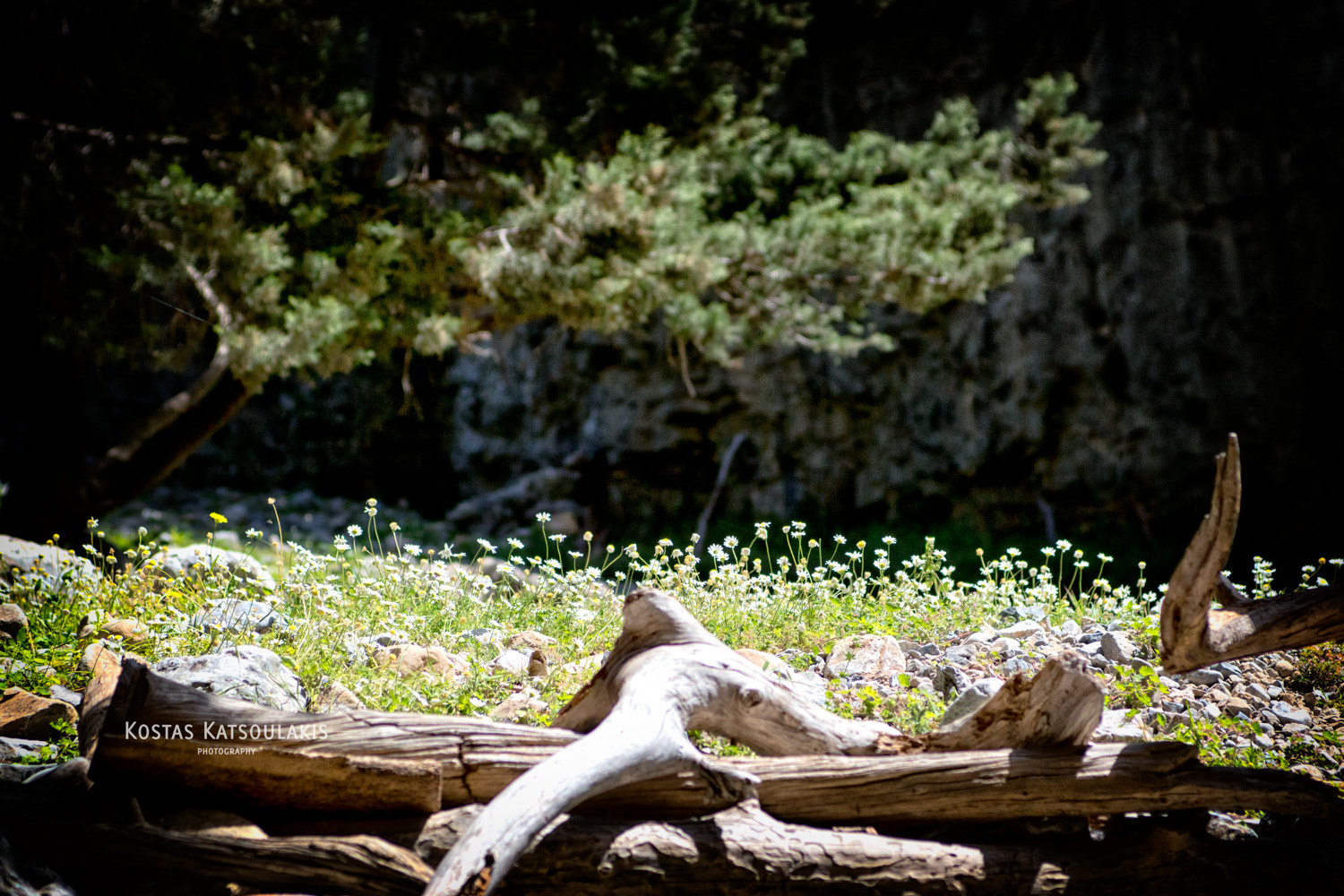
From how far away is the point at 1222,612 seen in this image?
7.61ft

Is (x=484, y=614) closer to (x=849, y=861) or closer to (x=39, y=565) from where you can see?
(x=39, y=565)

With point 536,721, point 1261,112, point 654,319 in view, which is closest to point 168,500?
point 654,319

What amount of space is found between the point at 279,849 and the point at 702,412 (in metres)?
8.93

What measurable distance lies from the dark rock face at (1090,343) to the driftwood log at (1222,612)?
7.19m

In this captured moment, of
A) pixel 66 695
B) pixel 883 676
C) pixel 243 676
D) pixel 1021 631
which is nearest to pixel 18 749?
pixel 66 695

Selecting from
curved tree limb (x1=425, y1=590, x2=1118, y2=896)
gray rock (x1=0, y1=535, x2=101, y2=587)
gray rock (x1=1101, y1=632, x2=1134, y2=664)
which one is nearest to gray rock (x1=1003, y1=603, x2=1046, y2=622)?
gray rock (x1=1101, y1=632, x2=1134, y2=664)

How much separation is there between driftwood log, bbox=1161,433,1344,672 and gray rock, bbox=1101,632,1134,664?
89 cm

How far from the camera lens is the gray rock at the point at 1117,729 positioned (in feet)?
8.49

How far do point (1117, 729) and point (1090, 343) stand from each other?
25.5ft

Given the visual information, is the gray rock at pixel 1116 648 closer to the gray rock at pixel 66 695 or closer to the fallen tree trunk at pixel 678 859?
the fallen tree trunk at pixel 678 859

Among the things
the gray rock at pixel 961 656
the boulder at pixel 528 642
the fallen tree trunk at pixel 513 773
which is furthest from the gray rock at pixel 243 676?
the gray rock at pixel 961 656

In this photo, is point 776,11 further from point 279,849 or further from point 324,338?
point 279,849

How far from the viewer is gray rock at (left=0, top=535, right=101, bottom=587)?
3441mm

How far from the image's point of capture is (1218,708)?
298cm
